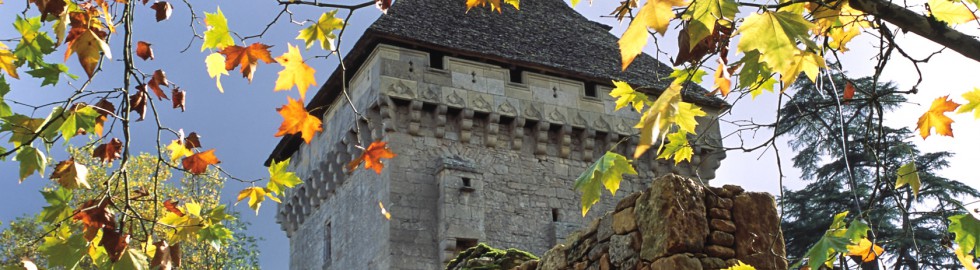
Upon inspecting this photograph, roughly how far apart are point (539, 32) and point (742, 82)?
16.5m

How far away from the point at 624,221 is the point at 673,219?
20.5 inches

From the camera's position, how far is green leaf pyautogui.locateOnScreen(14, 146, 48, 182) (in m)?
3.47

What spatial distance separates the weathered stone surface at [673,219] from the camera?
4996 mm

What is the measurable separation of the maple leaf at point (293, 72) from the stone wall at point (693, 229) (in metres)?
2.19

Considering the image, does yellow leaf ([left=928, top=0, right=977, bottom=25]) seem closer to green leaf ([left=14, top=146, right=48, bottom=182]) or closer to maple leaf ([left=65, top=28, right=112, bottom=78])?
maple leaf ([left=65, top=28, right=112, bottom=78])

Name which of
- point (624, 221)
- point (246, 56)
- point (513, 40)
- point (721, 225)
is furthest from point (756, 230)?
point (513, 40)

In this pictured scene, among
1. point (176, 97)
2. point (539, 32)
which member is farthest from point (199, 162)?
point (539, 32)

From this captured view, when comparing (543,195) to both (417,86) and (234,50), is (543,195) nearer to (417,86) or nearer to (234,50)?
(417,86)

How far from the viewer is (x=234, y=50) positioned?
3920mm

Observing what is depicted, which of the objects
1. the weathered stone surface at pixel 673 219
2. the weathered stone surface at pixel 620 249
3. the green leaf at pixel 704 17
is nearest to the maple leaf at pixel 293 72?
the green leaf at pixel 704 17

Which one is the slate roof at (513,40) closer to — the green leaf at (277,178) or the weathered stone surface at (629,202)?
the weathered stone surface at (629,202)

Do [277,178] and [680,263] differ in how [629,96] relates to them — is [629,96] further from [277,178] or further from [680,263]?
[277,178]

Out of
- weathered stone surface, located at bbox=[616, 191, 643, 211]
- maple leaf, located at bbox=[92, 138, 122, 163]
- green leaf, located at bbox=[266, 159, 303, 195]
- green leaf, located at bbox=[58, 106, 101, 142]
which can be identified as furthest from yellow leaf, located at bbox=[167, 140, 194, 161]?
weathered stone surface, located at bbox=[616, 191, 643, 211]

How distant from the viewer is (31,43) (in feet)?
13.0
